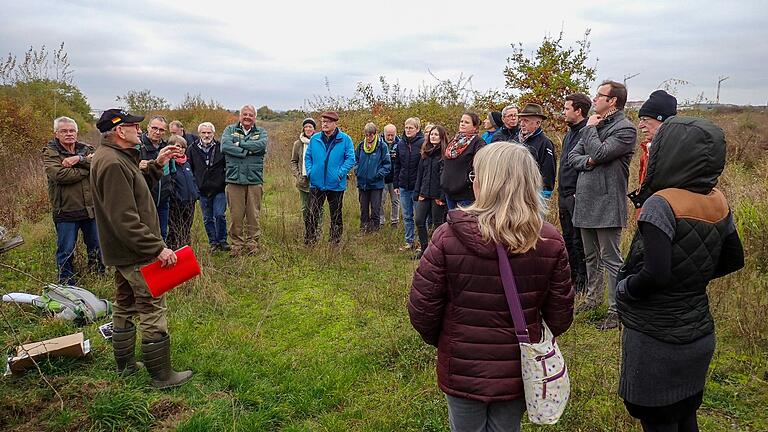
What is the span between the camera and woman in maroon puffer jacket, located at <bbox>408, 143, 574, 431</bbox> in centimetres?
204

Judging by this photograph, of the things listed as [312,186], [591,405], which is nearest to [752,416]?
[591,405]

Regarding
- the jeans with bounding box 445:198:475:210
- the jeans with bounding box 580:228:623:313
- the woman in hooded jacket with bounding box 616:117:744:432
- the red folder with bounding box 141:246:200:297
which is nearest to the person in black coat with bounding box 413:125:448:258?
the jeans with bounding box 445:198:475:210

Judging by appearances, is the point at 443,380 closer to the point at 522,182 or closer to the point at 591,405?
the point at 522,182

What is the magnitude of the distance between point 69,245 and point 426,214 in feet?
14.8

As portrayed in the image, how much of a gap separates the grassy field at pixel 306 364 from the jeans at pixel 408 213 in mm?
1649

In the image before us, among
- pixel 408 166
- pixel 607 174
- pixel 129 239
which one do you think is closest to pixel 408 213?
pixel 408 166

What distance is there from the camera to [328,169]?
7.46m

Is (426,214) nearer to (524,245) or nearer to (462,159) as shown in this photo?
(462,159)

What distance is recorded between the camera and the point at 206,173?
24.1 feet

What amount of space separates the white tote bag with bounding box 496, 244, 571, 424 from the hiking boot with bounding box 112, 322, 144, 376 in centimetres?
296

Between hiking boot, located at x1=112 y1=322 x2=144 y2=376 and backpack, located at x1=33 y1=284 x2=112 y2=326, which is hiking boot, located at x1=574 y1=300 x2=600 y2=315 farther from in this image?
backpack, located at x1=33 y1=284 x2=112 y2=326

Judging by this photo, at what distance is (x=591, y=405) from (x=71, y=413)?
11.1 feet

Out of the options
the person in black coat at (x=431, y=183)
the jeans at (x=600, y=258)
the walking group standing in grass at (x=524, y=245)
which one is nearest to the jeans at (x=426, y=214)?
the person in black coat at (x=431, y=183)

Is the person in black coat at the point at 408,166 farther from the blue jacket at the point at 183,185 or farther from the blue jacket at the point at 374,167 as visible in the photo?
the blue jacket at the point at 183,185
